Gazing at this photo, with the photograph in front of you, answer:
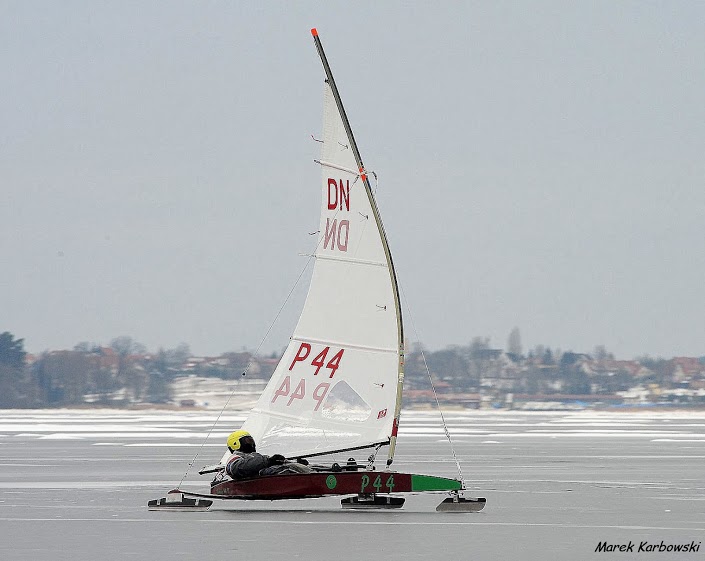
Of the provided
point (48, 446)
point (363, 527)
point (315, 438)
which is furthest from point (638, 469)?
point (48, 446)

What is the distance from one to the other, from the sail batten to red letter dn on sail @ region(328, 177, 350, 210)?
0.06ft

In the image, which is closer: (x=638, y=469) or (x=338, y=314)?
(x=338, y=314)

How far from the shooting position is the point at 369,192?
95.6ft

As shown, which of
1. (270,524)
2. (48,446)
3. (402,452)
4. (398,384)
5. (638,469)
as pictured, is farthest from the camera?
(48,446)

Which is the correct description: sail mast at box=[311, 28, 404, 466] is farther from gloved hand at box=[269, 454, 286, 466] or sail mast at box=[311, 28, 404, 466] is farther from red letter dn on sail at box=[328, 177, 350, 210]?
gloved hand at box=[269, 454, 286, 466]

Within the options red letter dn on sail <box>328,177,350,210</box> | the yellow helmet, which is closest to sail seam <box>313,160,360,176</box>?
red letter dn on sail <box>328,177,350,210</box>

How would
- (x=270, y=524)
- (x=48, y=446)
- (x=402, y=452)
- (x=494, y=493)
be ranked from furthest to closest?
(x=48, y=446) < (x=402, y=452) < (x=494, y=493) < (x=270, y=524)

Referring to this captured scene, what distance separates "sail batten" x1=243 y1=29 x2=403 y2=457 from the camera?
29328 mm

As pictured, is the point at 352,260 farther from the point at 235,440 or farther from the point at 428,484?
the point at 428,484

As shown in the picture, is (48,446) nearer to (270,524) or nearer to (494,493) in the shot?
(494,493)

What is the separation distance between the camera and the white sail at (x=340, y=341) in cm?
2936

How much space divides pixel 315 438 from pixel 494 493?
5.36m

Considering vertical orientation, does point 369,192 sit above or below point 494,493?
above

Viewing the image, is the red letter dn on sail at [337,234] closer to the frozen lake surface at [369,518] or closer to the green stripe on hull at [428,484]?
the green stripe on hull at [428,484]
